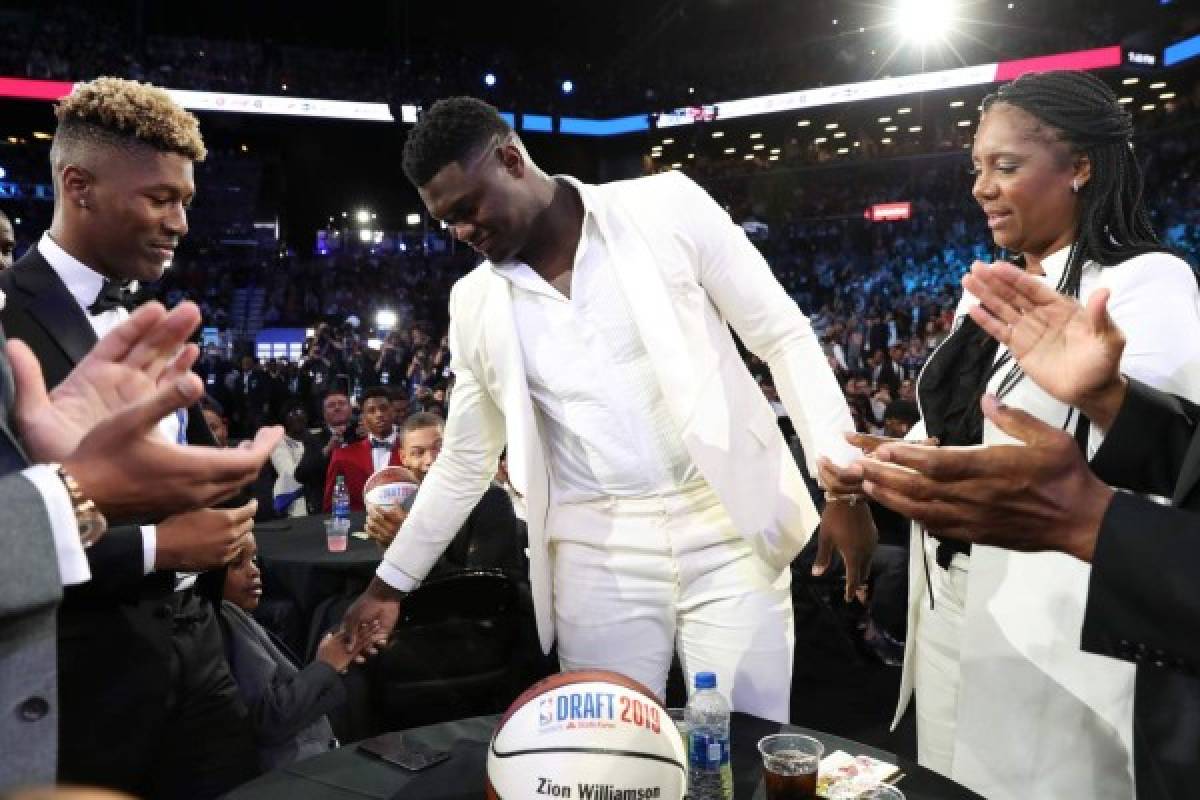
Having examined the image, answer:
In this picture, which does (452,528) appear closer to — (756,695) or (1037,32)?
(756,695)

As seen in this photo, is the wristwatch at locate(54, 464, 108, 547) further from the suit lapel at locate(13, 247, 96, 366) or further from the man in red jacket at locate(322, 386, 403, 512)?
the man in red jacket at locate(322, 386, 403, 512)

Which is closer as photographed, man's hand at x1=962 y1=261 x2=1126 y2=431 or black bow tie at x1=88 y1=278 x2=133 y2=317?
man's hand at x1=962 y1=261 x2=1126 y2=431

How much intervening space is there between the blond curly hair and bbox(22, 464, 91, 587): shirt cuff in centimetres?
145

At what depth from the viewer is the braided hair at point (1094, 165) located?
6.69ft

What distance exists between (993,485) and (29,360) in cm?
143

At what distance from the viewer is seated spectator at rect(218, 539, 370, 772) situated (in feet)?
8.18

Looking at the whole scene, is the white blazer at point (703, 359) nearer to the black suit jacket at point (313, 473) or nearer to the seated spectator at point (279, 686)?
the seated spectator at point (279, 686)

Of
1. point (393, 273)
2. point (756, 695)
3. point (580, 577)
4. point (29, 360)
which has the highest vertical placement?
point (393, 273)

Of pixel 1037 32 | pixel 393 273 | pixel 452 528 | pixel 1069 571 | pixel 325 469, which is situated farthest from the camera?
pixel 393 273

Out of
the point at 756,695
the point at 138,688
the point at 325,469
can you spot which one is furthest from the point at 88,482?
the point at 325,469

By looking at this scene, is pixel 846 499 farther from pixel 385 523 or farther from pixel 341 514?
pixel 341 514

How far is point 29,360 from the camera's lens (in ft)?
4.37

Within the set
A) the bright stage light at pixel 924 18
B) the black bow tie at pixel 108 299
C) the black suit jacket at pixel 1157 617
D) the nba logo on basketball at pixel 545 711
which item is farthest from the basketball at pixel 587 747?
the bright stage light at pixel 924 18

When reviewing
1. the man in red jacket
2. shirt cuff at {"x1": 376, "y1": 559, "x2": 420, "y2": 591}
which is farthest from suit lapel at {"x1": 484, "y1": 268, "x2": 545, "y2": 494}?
the man in red jacket
